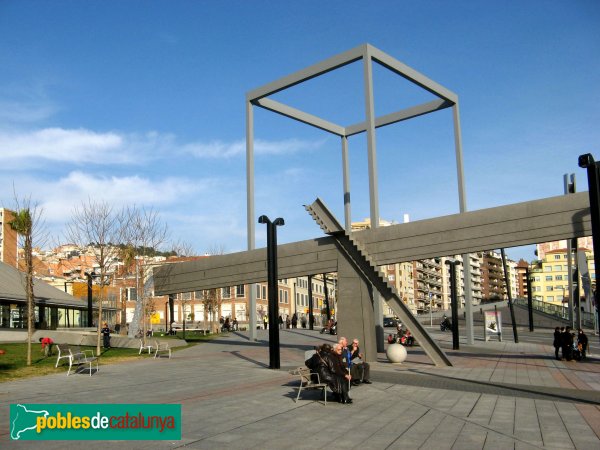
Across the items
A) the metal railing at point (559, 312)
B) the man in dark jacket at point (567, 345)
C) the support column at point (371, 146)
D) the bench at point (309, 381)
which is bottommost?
the metal railing at point (559, 312)

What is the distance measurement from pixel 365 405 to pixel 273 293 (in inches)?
308

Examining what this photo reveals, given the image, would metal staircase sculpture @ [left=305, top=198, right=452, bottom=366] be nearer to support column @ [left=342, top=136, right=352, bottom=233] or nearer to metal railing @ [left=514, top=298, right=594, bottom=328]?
support column @ [left=342, top=136, right=352, bottom=233]

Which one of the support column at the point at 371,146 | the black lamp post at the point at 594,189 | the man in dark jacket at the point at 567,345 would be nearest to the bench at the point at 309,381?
the black lamp post at the point at 594,189

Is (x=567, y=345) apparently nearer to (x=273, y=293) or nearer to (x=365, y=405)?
(x=273, y=293)

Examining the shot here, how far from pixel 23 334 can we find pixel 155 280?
781cm

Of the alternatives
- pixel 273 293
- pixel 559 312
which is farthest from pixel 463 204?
pixel 559 312

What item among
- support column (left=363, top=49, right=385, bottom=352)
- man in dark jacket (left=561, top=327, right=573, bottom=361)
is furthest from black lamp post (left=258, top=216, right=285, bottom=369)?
man in dark jacket (left=561, top=327, right=573, bottom=361)

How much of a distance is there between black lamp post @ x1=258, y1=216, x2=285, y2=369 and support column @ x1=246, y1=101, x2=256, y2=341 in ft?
46.3

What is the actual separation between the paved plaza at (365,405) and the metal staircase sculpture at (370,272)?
2.57 ft

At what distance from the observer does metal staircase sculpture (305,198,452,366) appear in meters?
19.6

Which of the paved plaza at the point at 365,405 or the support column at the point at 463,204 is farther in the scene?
the support column at the point at 463,204

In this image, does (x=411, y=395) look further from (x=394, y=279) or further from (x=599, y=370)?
(x=394, y=279)

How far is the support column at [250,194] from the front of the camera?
3334cm

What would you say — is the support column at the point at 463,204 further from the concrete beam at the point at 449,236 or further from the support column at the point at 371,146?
the concrete beam at the point at 449,236
